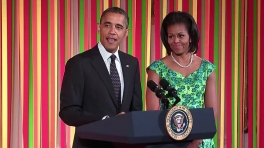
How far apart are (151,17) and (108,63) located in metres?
1.85

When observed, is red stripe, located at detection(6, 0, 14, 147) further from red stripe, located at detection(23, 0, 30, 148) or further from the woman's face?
the woman's face

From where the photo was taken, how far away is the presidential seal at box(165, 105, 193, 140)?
5.34 ft

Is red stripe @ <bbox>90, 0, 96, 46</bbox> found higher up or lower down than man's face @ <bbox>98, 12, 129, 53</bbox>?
higher up

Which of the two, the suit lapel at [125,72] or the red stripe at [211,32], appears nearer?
the suit lapel at [125,72]

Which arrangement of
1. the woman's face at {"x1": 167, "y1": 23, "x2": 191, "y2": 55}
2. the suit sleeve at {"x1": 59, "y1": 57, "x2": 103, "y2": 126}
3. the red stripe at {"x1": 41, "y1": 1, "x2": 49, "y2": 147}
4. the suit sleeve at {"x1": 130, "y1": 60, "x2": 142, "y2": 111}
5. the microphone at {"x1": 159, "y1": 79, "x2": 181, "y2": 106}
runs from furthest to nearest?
the red stripe at {"x1": 41, "y1": 1, "x2": 49, "y2": 147}
the woman's face at {"x1": 167, "y1": 23, "x2": 191, "y2": 55}
the suit sleeve at {"x1": 130, "y1": 60, "x2": 142, "y2": 111}
the suit sleeve at {"x1": 59, "y1": 57, "x2": 103, "y2": 126}
the microphone at {"x1": 159, "y1": 79, "x2": 181, "y2": 106}

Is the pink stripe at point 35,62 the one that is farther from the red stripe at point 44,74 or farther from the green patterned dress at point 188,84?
the green patterned dress at point 188,84

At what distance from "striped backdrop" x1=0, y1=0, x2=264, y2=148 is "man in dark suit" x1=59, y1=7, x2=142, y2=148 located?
1.41 m

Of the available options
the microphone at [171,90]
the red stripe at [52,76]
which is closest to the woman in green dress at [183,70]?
the microphone at [171,90]

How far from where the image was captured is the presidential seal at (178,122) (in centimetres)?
163

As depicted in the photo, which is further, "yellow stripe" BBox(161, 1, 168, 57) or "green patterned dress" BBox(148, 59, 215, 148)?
"yellow stripe" BBox(161, 1, 168, 57)

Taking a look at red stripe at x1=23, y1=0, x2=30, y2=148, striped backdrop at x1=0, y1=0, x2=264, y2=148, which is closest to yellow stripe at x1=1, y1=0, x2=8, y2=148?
striped backdrop at x1=0, y1=0, x2=264, y2=148

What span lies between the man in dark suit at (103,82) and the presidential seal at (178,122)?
34cm

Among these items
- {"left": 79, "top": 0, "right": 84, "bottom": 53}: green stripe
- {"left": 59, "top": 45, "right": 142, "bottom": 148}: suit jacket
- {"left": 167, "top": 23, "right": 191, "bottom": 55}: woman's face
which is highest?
{"left": 79, "top": 0, "right": 84, "bottom": 53}: green stripe

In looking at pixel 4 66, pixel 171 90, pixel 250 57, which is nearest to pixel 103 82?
pixel 171 90
